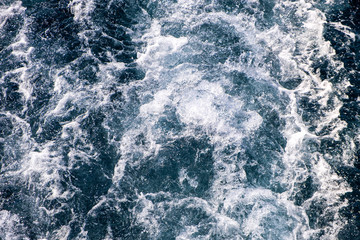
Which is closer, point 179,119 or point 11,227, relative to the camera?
point 11,227

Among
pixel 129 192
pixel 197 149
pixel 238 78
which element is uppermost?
pixel 238 78

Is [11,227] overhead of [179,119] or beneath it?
beneath

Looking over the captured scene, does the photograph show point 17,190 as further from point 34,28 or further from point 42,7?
point 42,7

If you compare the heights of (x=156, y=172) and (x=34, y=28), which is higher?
(x=34, y=28)

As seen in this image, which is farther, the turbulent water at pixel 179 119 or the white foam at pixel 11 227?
the turbulent water at pixel 179 119

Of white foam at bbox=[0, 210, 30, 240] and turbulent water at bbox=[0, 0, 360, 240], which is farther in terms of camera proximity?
turbulent water at bbox=[0, 0, 360, 240]

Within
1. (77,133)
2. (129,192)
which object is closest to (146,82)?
(77,133)

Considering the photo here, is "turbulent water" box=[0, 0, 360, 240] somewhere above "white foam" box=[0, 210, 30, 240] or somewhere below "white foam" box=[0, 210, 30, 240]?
above

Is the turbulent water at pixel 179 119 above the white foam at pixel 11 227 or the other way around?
above
